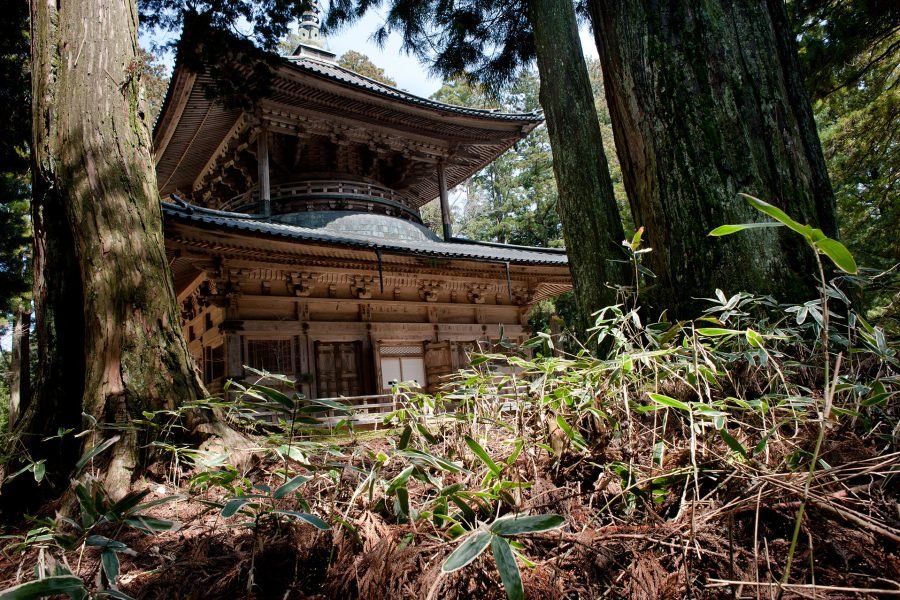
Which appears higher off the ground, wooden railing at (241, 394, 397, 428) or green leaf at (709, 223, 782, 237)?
green leaf at (709, 223, 782, 237)

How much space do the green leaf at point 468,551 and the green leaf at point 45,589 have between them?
43cm

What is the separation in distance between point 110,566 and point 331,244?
22.1 feet

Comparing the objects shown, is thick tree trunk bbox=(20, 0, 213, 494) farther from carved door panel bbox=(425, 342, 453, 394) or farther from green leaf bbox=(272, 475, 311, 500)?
carved door panel bbox=(425, 342, 453, 394)

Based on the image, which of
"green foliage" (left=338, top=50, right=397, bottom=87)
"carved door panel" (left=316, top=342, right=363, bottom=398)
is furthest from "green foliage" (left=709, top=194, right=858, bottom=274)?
"green foliage" (left=338, top=50, right=397, bottom=87)

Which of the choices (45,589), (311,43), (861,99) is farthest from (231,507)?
(311,43)

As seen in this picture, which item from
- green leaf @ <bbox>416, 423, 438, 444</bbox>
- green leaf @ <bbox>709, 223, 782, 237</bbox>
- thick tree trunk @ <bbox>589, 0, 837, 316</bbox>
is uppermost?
thick tree trunk @ <bbox>589, 0, 837, 316</bbox>

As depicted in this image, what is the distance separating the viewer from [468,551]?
571mm

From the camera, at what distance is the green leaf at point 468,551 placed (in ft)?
1.77

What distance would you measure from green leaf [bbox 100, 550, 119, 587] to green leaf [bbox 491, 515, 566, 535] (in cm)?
51

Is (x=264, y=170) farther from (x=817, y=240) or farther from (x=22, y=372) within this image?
(x=817, y=240)

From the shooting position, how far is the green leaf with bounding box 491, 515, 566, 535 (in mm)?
567

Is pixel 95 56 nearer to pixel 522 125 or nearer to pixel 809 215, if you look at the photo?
pixel 809 215

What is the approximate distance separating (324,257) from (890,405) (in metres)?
7.50

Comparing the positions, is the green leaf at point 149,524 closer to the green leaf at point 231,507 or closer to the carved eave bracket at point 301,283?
the green leaf at point 231,507
